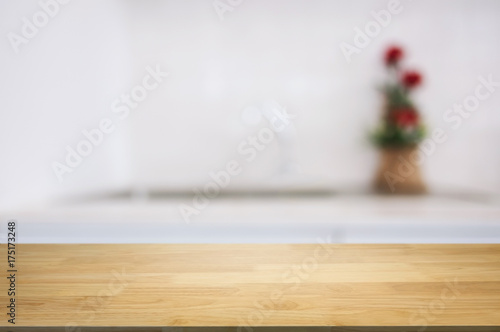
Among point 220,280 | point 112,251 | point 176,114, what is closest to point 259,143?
point 176,114

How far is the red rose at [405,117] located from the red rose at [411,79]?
3.4 inches

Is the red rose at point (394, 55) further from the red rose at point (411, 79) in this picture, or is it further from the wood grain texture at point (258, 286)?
the wood grain texture at point (258, 286)

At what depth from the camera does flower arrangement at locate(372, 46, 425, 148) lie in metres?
1.28

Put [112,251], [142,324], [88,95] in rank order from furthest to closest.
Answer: [88,95] → [112,251] → [142,324]

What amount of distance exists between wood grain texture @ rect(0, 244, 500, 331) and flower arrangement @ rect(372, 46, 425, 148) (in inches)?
25.0

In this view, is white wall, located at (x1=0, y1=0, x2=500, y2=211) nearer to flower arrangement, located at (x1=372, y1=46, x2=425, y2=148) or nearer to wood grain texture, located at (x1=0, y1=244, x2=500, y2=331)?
flower arrangement, located at (x1=372, y1=46, x2=425, y2=148)

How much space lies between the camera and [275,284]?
50cm

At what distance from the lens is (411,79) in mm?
1313

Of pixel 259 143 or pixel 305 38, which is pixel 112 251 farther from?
pixel 305 38

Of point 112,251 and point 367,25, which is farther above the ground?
point 367,25

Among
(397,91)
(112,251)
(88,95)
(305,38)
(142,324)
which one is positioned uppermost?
(305,38)

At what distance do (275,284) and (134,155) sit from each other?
Result: 38.5 inches

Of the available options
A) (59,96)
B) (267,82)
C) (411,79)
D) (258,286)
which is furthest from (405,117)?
(59,96)

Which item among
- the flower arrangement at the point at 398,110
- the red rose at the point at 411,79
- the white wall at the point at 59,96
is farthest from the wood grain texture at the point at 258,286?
the red rose at the point at 411,79
